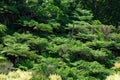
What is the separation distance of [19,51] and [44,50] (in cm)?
200

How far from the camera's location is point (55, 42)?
53.7 feet

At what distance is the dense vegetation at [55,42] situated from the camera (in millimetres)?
13633

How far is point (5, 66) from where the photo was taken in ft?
42.5

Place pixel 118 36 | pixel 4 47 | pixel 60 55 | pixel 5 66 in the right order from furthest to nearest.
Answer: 1. pixel 118 36
2. pixel 60 55
3. pixel 4 47
4. pixel 5 66

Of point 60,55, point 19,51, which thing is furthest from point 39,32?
point 19,51

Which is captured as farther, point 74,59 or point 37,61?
point 74,59

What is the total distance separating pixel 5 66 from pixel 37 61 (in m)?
1.64

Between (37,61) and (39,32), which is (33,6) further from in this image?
(37,61)

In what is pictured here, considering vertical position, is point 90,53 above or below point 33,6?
below

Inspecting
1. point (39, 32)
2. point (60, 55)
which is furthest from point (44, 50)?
point (39, 32)

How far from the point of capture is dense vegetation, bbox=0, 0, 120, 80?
1363 cm

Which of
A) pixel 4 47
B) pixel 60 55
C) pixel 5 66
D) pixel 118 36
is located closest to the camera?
pixel 5 66

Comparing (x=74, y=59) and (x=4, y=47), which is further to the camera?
(x=74, y=59)

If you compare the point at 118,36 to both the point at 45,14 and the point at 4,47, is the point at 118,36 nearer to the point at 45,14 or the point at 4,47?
the point at 45,14
